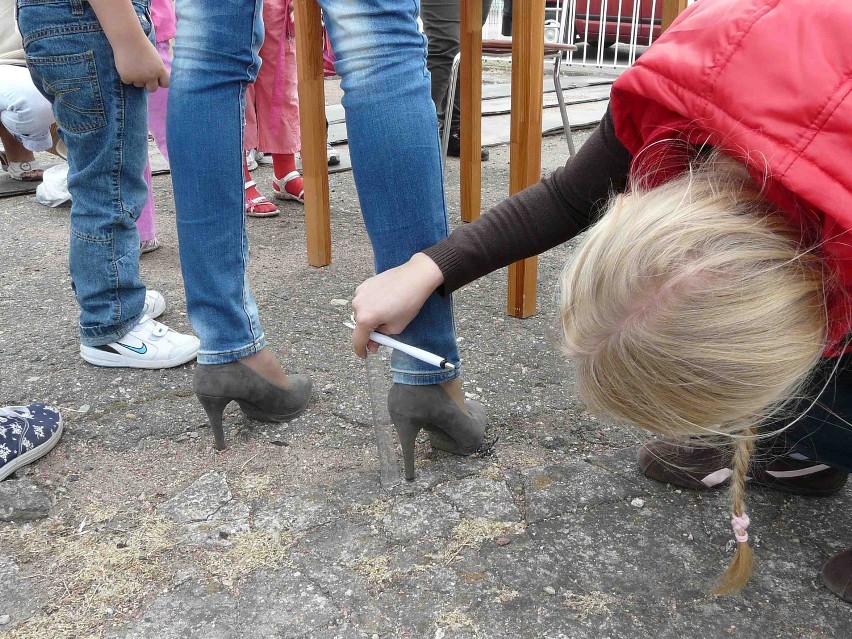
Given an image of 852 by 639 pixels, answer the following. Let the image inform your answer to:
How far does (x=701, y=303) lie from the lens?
2.51 feet

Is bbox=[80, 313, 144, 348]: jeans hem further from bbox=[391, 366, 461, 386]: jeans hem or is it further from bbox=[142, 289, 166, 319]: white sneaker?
bbox=[391, 366, 461, 386]: jeans hem

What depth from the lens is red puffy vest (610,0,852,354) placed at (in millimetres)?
714

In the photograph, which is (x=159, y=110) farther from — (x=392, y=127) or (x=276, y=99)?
(x=392, y=127)

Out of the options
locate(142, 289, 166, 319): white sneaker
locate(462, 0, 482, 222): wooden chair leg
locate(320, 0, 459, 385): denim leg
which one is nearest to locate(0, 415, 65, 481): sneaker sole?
locate(142, 289, 166, 319): white sneaker

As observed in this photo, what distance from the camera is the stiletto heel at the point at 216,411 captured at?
1.31 meters

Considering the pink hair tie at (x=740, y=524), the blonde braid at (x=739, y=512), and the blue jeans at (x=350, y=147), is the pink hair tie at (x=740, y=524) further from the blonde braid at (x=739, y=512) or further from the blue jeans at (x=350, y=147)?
the blue jeans at (x=350, y=147)

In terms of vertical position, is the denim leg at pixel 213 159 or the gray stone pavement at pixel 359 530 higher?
the denim leg at pixel 213 159

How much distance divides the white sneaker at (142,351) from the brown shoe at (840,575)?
1.25 metres

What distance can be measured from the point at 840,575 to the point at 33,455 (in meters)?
1.25

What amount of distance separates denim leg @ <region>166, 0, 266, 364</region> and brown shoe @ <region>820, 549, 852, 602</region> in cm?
94

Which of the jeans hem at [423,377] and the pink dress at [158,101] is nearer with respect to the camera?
the jeans hem at [423,377]

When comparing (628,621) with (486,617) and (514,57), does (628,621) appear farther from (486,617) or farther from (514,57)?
(514,57)

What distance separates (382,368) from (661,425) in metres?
0.52

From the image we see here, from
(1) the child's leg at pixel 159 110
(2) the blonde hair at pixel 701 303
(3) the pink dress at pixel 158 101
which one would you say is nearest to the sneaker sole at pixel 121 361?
(3) the pink dress at pixel 158 101
